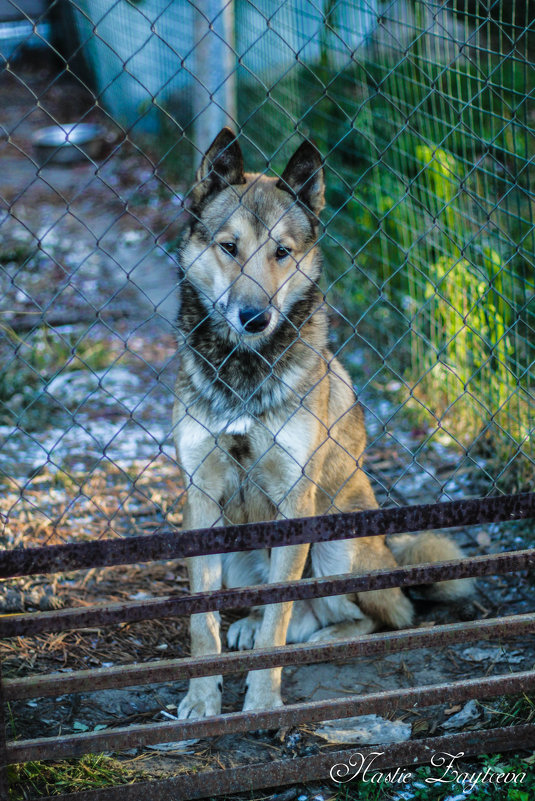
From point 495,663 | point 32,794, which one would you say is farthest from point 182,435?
point 495,663

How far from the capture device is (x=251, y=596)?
227cm

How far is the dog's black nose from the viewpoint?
272cm

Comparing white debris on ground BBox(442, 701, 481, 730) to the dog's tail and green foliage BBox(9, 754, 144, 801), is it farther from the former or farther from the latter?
green foliage BBox(9, 754, 144, 801)

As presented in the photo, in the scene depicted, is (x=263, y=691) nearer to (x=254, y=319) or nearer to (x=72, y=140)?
(x=254, y=319)

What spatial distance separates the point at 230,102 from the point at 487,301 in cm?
365

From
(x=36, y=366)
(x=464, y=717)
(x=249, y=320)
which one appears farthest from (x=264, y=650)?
(x=36, y=366)

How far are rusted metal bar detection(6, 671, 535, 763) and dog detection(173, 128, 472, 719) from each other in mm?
526

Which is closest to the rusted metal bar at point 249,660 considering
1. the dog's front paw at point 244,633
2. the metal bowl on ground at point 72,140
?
the dog's front paw at point 244,633

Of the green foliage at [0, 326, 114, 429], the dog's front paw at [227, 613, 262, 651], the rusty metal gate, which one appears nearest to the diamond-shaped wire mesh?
the green foliage at [0, 326, 114, 429]

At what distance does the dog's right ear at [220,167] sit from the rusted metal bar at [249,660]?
153 cm

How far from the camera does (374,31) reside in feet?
17.6

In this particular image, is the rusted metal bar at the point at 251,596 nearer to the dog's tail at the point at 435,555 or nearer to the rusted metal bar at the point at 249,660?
the rusted metal bar at the point at 249,660

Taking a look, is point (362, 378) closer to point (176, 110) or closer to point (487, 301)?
point (487, 301)

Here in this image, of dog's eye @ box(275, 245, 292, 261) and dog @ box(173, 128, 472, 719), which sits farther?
dog's eye @ box(275, 245, 292, 261)
